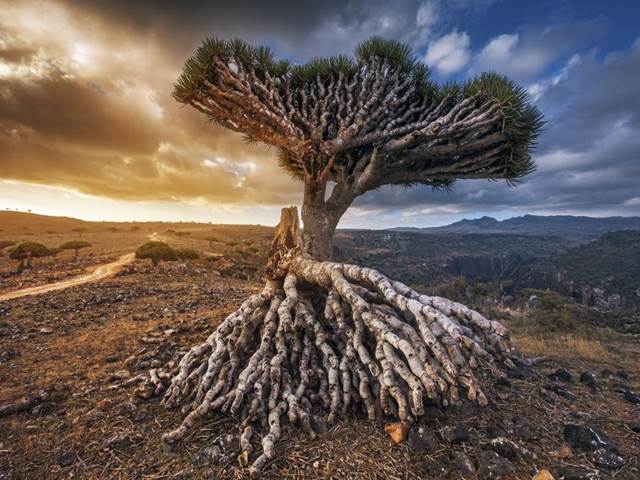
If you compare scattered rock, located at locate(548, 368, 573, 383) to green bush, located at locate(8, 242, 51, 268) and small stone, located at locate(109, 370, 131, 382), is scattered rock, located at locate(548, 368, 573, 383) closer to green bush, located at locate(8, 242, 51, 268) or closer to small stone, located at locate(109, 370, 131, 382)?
small stone, located at locate(109, 370, 131, 382)

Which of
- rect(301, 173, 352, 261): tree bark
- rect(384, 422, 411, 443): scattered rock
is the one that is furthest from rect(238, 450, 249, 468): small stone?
rect(301, 173, 352, 261): tree bark

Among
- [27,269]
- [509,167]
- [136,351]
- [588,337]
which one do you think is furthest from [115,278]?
[588,337]

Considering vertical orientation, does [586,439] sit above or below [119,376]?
above

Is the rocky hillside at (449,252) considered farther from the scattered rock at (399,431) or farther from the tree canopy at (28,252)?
the scattered rock at (399,431)

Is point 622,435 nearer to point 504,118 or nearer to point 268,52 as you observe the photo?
point 504,118

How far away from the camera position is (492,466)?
301cm

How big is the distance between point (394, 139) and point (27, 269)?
2458 centimetres

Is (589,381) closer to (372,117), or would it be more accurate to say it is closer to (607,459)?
(607,459)

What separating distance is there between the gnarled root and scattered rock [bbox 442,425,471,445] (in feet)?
1.10

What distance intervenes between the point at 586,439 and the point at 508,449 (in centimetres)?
108

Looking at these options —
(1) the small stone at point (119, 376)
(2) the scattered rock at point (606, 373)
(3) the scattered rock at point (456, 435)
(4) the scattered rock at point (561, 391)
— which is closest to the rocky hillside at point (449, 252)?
(2) the scattered rock at point (606, 373)

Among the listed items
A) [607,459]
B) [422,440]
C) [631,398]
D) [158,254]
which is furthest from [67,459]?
[158,254]

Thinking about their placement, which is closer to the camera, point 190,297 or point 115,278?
point 190,297

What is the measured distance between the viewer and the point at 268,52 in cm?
770
